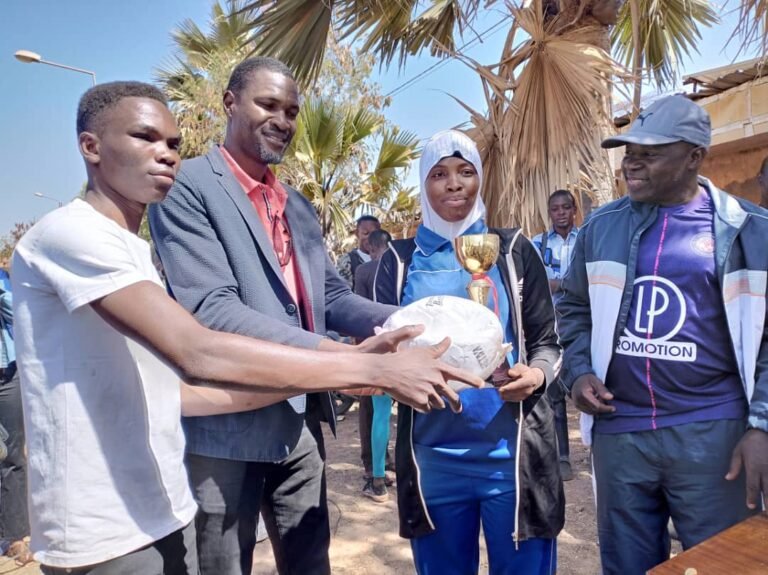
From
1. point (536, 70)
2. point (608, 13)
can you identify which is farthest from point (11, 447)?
point (608, 13)

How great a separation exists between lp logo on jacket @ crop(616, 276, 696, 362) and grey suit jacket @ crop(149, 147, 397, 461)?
3.56 feet

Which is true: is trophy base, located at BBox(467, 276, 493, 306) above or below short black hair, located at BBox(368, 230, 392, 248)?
below

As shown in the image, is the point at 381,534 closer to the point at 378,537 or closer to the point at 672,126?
the point at 378,537

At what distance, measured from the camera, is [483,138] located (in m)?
4.99

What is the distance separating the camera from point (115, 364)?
3.78 ft

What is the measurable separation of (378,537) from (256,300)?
251 centimetres

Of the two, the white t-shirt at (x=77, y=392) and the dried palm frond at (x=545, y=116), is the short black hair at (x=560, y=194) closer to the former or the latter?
the dried palm frond at (x=545, y=116)

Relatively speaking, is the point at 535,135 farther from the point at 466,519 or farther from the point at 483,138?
the point at 466,519

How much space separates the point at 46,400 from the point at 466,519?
133cm

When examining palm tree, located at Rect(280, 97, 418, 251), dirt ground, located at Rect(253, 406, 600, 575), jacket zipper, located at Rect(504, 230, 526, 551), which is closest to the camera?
jacket zipper, located at Rect(504, 230, 526, 551)

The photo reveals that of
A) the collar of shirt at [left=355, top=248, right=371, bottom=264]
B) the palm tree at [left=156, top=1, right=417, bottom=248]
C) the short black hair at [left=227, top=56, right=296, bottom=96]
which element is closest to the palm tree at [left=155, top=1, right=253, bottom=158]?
the palm tree at [left=156, top=1, right=417, bottom=248]

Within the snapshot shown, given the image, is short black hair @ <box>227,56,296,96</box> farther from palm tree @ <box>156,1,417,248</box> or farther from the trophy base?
palm tree @ <box>156,1,417,248</box>

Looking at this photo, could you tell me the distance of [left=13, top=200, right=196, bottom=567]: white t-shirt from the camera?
104 cm

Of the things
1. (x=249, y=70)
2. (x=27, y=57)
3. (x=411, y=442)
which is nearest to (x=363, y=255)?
(x=411, y=442)
